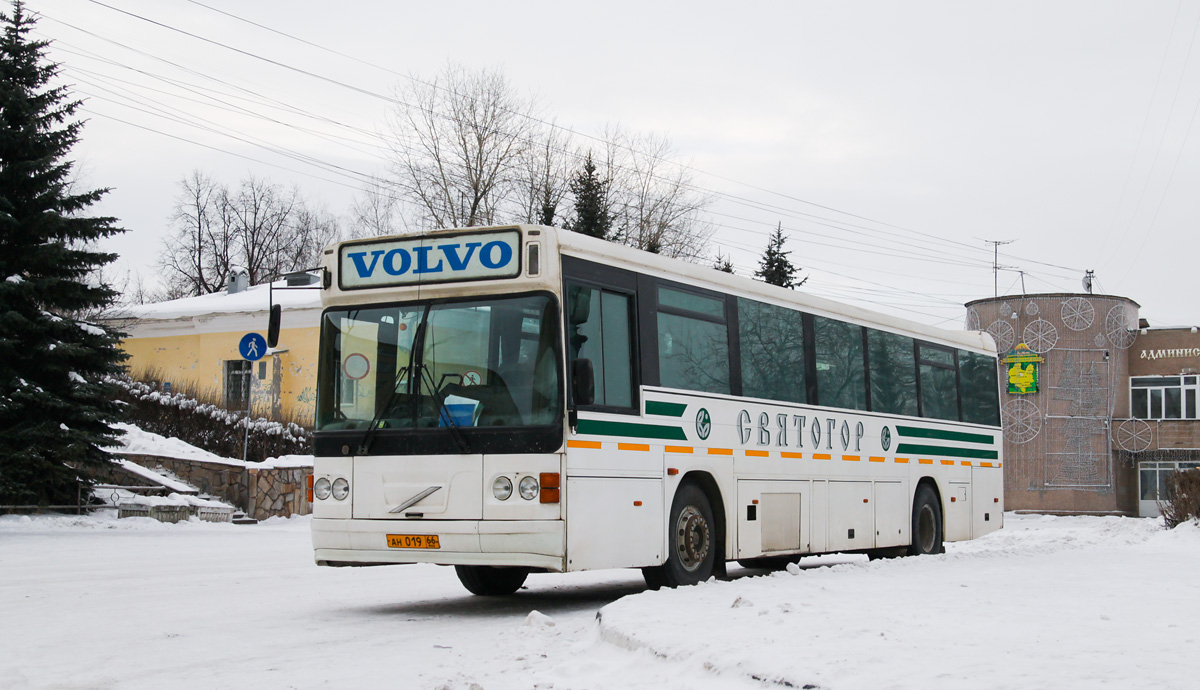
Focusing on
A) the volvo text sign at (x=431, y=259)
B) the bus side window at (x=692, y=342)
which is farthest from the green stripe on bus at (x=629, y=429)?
the volvo text sign at (x=431, y=259)

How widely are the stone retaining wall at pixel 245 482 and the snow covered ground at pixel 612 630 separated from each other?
1076cm

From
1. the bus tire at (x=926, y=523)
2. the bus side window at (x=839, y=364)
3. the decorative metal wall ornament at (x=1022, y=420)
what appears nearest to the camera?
the bus side window at (x=839, y=364)

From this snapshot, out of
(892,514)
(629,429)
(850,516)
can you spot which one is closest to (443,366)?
(629,429)

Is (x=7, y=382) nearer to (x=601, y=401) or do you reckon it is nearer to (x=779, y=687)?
(x=601, y=401)

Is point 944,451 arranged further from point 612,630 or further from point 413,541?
point 612,630

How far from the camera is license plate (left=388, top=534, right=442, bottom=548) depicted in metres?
10.4

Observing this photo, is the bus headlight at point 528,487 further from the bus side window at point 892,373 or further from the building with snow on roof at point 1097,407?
the building with snow on roof at point 1097,407

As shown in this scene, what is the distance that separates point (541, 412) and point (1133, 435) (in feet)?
159

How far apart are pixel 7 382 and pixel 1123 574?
17435mm

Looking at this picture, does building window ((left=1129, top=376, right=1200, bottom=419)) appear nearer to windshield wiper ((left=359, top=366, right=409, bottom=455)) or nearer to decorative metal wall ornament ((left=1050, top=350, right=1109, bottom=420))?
decorative metal wall ornament ((left=1050, top=350, right=1109, bottom=420))

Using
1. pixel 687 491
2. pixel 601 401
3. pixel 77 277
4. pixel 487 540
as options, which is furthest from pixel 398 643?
pixel 77 277

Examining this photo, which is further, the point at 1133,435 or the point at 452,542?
the point at 1133,435

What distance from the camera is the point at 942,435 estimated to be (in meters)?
18.3

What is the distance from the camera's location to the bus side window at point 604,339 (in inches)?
423
